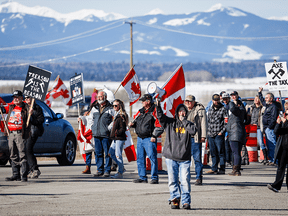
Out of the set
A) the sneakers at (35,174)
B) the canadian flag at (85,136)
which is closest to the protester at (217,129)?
the canadian flag at (85,136)

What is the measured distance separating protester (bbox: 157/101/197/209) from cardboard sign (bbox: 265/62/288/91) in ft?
28.1

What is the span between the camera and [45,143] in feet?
47.2

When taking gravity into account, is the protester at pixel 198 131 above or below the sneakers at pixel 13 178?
above

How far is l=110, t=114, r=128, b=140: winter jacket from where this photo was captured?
1198cm

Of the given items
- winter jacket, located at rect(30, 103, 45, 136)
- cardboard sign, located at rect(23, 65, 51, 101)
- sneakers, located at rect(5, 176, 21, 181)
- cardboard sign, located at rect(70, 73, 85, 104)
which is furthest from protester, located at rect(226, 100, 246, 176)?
cardboard sign, located at rect(70, 73, 85, 104)

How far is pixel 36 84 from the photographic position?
13492mm

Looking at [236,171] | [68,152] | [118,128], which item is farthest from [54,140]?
[236,171]

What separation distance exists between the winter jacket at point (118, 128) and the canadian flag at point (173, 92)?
92 cm

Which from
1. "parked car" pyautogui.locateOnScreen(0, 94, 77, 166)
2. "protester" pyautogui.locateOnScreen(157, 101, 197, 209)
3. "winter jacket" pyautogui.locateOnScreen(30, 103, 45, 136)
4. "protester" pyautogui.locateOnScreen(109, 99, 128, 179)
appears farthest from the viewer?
"parked car" pyautogui.locateOnScreen(0, 94, 77, 166)

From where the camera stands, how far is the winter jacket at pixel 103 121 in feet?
40.3

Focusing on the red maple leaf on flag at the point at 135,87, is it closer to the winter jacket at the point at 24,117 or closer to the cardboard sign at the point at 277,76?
the cardboard sign at the point at 277,76

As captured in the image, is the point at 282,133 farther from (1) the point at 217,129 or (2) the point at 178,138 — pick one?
(1) the point at 217,129

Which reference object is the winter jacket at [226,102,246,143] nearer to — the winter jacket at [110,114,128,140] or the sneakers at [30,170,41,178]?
the winter jacket at [110,114,128,140]

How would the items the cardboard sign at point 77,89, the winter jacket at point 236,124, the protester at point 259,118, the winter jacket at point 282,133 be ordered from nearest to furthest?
1. the winter jacket at point 282,133
2. the winter jacket at point 236,124
3. the protester at point 259,118
4. the cardboard sign at point 77,89
